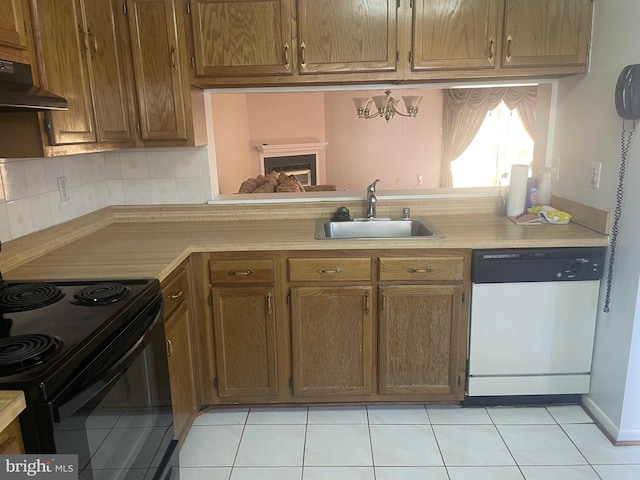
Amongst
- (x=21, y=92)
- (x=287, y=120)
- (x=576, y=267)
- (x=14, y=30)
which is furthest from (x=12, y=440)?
(x=287, y=120)

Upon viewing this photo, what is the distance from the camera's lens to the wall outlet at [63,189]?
2.37 m

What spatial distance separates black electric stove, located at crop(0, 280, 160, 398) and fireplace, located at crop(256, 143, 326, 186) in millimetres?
5448

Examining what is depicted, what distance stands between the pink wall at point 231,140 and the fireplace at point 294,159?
0.26 meters

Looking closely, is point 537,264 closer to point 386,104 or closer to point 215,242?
point 215,242

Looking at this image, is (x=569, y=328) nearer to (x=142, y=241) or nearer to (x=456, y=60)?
(x=456, y=60)

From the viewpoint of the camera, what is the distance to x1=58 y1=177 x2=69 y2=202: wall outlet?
7.76 ft

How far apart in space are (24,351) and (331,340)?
1.43 m

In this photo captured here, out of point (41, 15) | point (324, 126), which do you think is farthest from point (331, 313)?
point (324, 126)

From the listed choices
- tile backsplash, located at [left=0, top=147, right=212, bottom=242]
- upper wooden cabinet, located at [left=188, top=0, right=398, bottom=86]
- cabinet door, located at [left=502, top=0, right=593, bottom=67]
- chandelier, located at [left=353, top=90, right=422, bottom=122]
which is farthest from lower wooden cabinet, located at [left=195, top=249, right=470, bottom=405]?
chandelier, located at [left=353, top=90, right=422, bottom=122]

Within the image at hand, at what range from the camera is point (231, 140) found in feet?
20.1

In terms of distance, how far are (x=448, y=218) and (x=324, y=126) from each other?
18.1 ft

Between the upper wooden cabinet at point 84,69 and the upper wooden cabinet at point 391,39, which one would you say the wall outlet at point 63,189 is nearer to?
the upper wooden cabinet at point 84,69

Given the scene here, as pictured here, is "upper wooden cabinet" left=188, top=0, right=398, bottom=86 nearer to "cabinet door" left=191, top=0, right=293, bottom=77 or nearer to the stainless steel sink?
"cabinet door" left=191, top=0, right=293, bottom=77

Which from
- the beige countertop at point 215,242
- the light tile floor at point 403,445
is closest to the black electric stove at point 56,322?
the beige countertop at point 215,242
